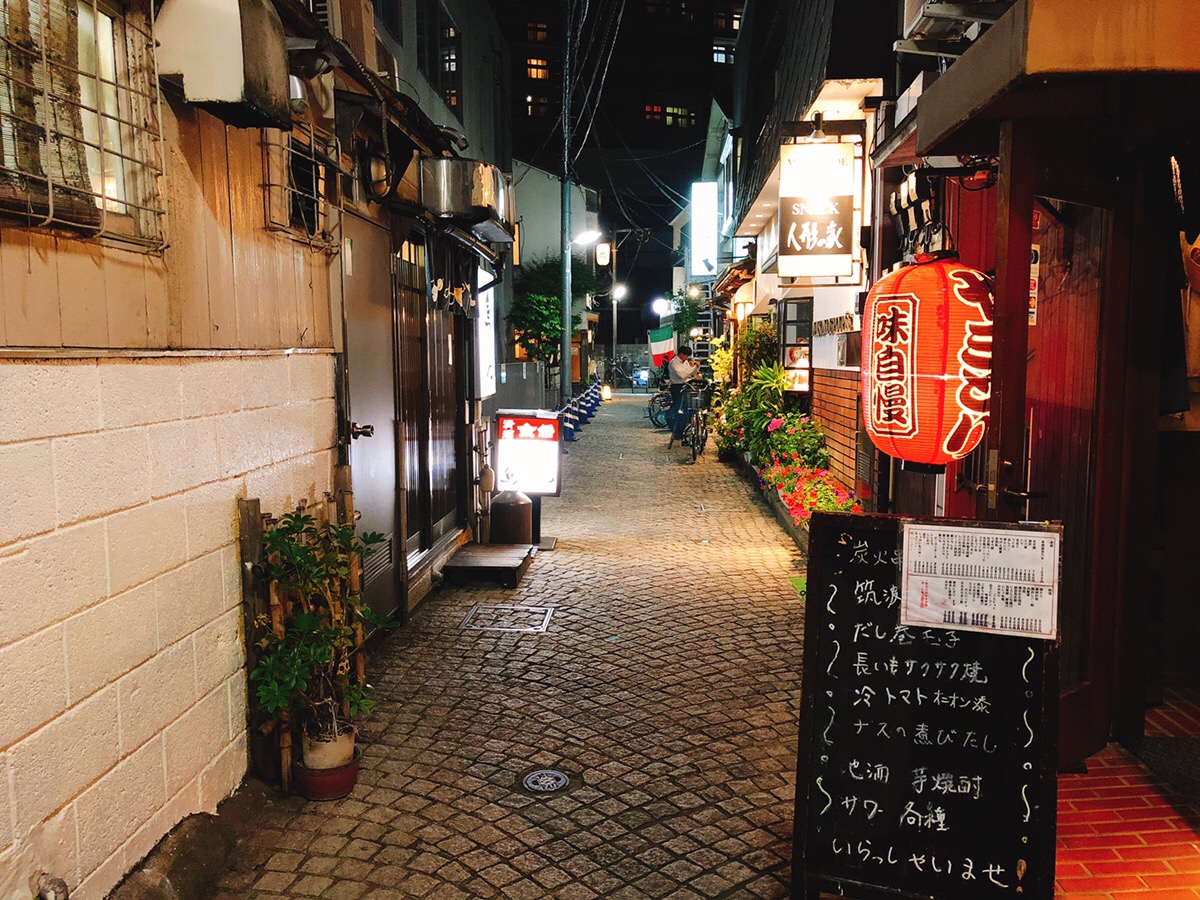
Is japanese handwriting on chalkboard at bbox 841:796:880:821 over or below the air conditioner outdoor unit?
below

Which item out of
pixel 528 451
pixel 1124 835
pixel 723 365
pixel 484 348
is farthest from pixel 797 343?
pixel 1124 835

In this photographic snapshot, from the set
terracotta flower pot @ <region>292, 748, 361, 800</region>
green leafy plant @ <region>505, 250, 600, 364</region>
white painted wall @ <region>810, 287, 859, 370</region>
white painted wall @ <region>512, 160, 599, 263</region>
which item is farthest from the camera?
white painted wall @ <region>512, 160, 599, 263</region>

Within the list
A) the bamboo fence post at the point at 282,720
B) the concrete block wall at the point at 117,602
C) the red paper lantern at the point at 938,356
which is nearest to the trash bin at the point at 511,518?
the concrete block wall at the point at 117,602

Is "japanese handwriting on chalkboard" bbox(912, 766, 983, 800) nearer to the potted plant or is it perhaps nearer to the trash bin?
the potted plant

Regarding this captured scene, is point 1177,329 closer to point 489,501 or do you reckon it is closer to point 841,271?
point 841,271

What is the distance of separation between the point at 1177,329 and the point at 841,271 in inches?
195

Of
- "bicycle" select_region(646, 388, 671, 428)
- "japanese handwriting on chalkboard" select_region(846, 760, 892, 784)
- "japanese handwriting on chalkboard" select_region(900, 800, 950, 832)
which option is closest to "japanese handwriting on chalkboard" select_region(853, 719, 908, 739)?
"japanese handwriting on chalkboard" select_region(846, 760, 892, 784)

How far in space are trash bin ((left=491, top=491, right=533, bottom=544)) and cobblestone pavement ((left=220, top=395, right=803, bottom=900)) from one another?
0.64 m

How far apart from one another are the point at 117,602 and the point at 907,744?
367 cm

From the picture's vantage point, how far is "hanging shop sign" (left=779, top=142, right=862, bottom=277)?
9844 millimetres

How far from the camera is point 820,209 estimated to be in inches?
389

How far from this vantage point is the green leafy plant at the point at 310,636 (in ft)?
16.1

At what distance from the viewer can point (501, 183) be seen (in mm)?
9336

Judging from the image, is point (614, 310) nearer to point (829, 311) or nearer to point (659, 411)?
point (659, 411)
